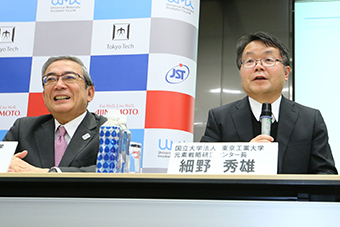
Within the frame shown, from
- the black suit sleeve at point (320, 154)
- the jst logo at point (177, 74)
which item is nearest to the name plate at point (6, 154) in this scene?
the black suit sleeve at point (320, 154)

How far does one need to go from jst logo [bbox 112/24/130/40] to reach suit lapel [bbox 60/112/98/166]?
3.15ft

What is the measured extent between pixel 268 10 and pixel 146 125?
2028 mm

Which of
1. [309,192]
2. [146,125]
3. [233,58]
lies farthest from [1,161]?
[233,58]

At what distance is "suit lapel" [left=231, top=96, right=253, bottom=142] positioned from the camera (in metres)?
2.21

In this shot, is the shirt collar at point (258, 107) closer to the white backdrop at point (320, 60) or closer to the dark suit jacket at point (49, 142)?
the dark suit jacket at point (49, 142)

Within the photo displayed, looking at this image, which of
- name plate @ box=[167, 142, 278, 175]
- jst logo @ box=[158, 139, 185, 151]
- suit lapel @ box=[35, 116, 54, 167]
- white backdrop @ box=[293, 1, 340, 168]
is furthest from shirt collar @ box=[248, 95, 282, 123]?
white backdrop @ box=[293, 1, 340, 168]

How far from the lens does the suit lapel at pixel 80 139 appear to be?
218 centimetres

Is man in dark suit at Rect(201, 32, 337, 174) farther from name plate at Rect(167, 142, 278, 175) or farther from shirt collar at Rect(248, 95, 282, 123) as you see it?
name plate at Rect(167, 142, 278, 175)

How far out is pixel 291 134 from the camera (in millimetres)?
2146

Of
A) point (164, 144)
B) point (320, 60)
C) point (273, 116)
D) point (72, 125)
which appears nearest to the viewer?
point (273, 116)

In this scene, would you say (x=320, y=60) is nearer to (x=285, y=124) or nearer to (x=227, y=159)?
(x=285, y=124)

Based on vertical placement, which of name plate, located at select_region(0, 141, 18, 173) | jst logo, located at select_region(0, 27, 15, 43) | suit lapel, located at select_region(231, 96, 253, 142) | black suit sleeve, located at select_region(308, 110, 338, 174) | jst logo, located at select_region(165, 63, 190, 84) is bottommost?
name plate, located at select_region(0, 141, 18, 173)

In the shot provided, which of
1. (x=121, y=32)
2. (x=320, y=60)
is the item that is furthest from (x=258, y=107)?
(x=320, y=60)

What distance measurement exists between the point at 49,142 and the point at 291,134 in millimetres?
1312
